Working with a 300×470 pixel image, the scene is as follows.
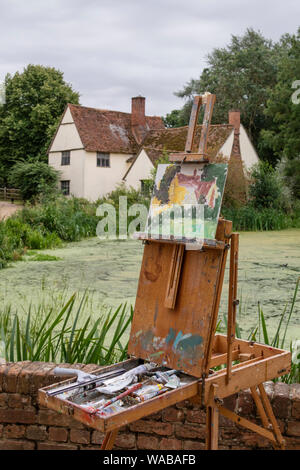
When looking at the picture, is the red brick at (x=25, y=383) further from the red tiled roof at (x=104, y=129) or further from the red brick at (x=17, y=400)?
the red tiled roof at (x=104, y=129)

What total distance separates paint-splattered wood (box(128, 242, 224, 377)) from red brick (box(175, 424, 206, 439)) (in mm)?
547

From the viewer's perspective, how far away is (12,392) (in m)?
2.74

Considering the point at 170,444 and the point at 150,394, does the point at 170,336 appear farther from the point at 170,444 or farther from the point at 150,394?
the point at 170,444

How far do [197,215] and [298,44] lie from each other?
2515cm

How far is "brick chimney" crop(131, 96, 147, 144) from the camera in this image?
3061 cm

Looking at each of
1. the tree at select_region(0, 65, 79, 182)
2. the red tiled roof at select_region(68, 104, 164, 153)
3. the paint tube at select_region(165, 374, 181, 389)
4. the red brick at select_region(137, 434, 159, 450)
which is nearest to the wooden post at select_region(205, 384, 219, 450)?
the paint tube at select_region(165, 374, 181, 389)

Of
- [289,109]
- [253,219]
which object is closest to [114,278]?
[253,219]

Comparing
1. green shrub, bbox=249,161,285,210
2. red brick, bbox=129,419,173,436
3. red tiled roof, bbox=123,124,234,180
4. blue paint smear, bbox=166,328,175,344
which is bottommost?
red brick, bbox=129,419,173,436

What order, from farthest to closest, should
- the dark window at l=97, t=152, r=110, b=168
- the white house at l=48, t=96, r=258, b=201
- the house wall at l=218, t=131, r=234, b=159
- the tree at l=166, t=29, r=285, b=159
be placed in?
the tree at l=166, t=29, r=285, b=159 < the dark window at l=97, t=152, r=110, b=168 < the white house at l=48, t=96, r=258, b=201 < the house wall at l=218, t=131, r=234, b=159

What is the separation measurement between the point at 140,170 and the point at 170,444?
24.3 m

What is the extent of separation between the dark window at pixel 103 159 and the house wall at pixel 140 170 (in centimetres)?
231

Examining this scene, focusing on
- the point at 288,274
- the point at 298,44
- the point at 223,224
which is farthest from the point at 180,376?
the point at 298,44

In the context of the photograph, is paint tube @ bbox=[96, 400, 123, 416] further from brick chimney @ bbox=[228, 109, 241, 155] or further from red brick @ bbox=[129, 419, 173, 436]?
brick chimney @ bbox=[228, 109, 241, 155]

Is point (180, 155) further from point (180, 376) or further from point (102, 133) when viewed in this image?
point (102, 133)
